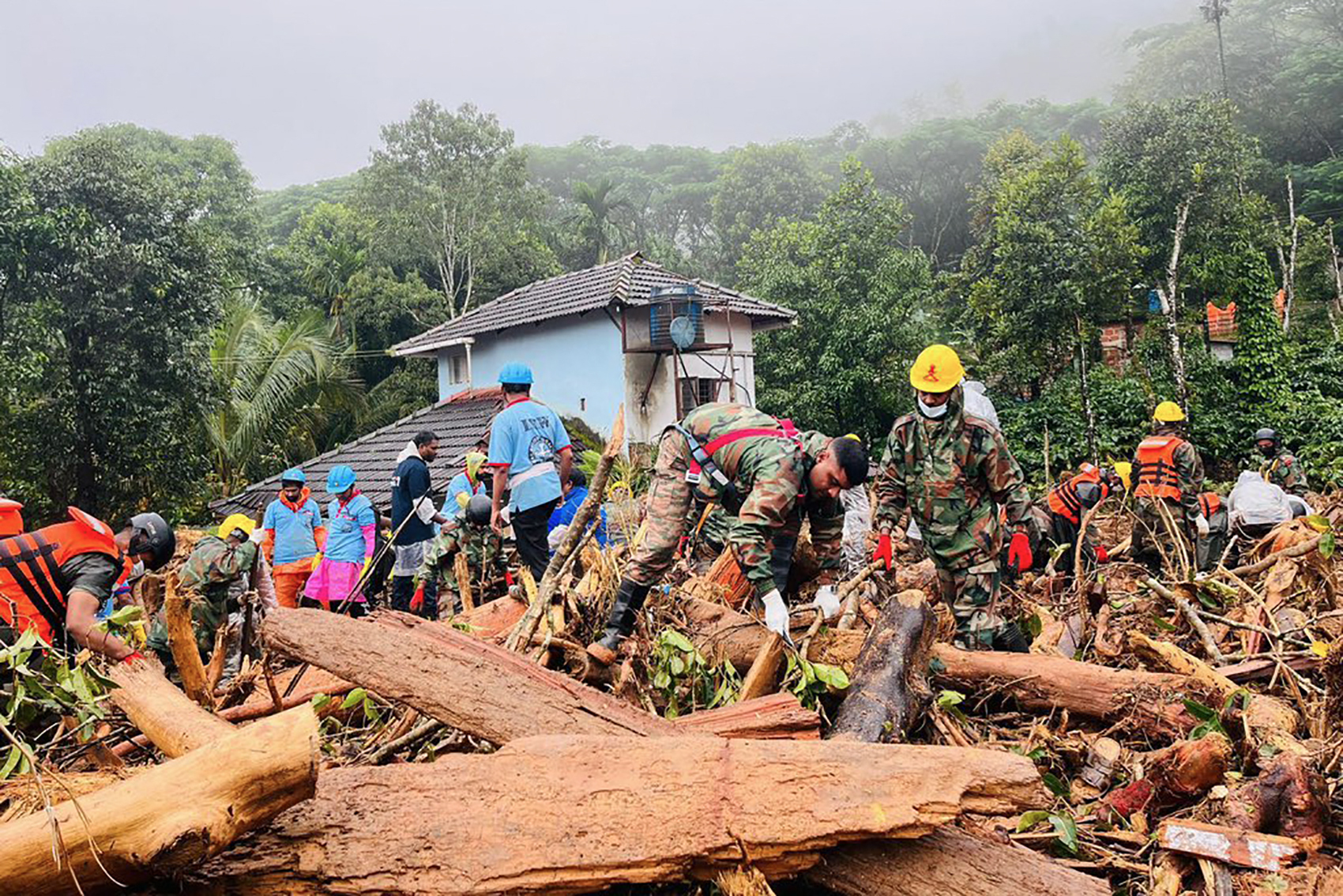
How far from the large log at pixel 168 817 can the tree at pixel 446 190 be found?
25403 millimetres

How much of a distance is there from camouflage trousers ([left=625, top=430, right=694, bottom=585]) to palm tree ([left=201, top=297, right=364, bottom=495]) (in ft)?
47.0

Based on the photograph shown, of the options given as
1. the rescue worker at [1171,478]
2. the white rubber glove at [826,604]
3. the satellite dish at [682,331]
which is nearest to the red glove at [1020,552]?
the white rubber glove at [826,604]

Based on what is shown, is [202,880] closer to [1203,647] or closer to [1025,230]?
[1203,647]

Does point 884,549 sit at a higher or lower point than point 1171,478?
higher

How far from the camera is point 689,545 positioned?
19.2ft

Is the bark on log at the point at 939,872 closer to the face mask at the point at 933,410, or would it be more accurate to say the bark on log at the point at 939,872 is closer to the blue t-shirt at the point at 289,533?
the face mask at the point at 933,410

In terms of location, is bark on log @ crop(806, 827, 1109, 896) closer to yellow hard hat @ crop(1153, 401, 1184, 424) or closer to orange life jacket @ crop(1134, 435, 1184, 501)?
orange life jacket @ crop(1134, 435, 1184, 501)

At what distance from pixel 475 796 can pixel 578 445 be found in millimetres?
14389

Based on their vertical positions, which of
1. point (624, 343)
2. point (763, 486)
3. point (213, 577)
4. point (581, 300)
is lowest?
point (213, 577)

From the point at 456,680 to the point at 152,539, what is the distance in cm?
242

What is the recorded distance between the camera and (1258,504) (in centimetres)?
872

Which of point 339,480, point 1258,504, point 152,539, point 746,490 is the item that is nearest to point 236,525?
point 152,539

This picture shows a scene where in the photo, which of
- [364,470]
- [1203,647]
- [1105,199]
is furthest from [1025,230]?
[1203,647]

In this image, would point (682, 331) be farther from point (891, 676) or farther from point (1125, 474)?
point (891, 676)
